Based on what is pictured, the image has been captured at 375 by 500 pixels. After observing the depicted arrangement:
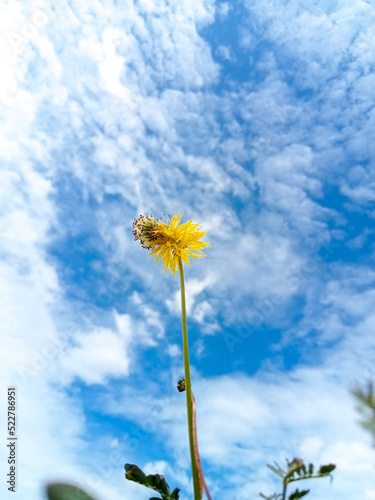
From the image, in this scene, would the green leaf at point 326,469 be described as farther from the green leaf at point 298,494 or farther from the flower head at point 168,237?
the flower head at point 168,237

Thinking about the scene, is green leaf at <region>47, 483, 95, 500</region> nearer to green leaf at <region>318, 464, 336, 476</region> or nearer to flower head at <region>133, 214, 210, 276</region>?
green leaf at <region>318, 464, 336, 476</region>

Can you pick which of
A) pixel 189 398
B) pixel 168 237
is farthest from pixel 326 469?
pixel 168 237

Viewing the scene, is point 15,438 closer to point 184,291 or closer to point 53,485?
point 184,291

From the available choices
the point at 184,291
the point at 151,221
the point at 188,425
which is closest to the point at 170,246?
the point at 151,221

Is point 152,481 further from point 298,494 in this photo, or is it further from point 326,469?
point 326,469

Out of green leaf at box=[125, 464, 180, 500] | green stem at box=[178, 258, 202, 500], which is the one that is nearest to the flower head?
green stem at box=[178, 258, 202, 500]

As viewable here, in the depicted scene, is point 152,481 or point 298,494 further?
point 152,481
